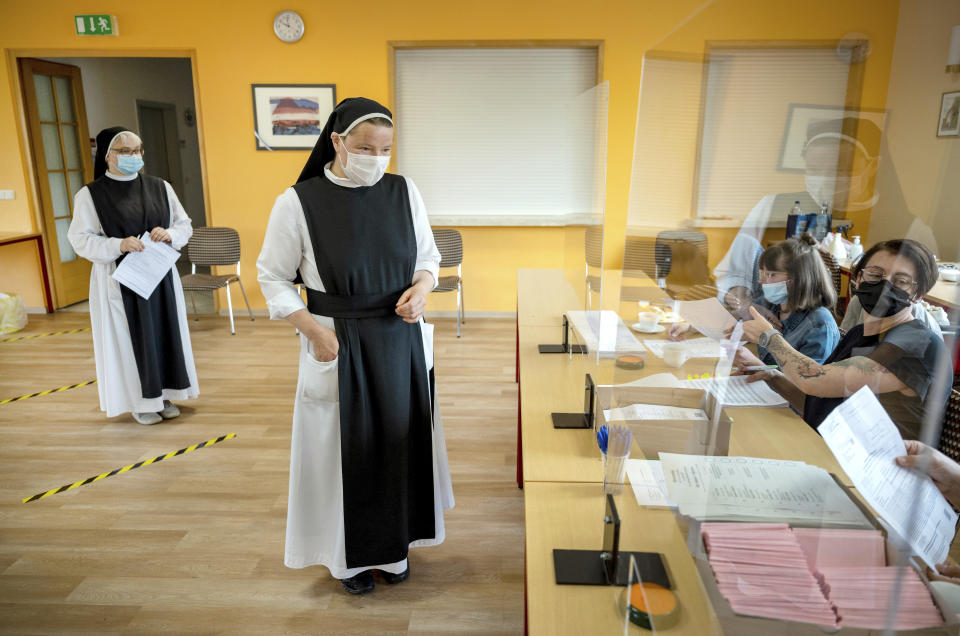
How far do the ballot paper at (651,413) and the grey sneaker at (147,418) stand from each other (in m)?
2.92

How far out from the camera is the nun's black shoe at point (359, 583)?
85.0 inches

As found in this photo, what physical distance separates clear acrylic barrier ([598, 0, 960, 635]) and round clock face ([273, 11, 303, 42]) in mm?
4866

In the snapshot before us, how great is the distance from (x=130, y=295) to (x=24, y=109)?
3.50m

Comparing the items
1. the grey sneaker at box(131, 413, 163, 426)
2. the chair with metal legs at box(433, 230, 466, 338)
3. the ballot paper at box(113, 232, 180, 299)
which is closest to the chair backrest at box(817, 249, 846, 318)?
the ballot paper at box(113, 232, 180, 299)

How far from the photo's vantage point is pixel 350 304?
1.90 meters

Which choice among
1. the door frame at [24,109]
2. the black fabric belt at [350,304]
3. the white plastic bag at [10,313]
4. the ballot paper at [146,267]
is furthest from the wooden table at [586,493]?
the white plastic bag at [10,313]

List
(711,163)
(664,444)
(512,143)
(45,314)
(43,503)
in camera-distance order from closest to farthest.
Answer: (711,163)
(664,444)
(43,503)
(512,143)
(45,314)

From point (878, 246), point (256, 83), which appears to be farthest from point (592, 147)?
point (256, 83)

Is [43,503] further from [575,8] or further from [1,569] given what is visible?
[575,8]

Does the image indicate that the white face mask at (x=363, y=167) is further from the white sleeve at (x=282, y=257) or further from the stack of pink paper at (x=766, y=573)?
the stack of pink paper at (x=766, y=573)

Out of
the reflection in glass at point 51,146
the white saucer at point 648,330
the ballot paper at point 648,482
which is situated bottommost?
the ballot paper at point 648,482

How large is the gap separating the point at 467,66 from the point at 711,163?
15.9 ft

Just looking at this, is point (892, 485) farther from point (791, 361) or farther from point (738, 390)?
point (738, 390)

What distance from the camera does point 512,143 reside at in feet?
18.1
